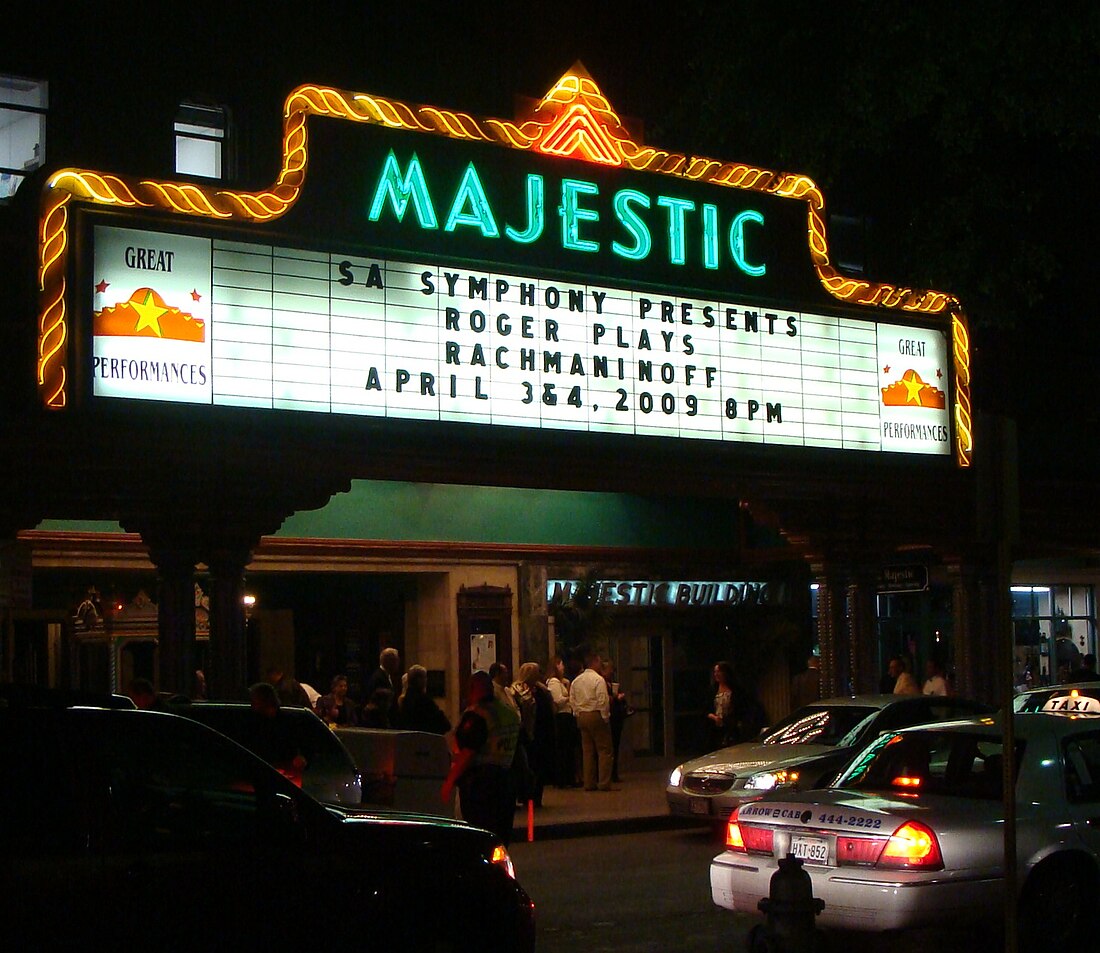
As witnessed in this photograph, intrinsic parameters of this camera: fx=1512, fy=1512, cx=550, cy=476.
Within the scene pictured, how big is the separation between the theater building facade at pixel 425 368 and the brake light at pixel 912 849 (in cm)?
139

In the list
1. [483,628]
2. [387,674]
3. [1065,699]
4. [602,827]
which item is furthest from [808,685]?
[387,674]

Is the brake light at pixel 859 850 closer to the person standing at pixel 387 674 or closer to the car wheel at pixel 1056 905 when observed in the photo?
the car wheel at pixel 1056 905

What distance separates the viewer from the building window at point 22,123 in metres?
16.3

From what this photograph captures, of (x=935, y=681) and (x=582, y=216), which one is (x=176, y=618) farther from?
(x=935, y=681)

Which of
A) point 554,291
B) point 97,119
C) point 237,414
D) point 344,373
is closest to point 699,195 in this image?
point 554,291

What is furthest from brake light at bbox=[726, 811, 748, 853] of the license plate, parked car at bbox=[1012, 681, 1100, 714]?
parked car at bbox=[1012, 681, 1100, 714]

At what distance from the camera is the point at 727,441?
587 inches

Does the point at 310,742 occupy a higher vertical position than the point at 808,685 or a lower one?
higher

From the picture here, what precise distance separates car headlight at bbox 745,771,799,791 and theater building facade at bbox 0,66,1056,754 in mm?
2937

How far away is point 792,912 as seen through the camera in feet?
24.6

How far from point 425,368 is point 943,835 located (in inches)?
257

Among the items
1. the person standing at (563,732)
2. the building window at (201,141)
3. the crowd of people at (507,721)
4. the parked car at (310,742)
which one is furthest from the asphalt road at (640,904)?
the building window at (201,141)

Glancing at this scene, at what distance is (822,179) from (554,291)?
198 inches

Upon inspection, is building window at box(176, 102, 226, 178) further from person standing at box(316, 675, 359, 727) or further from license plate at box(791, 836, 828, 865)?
license plate at box(791, 836, 828, 865)
